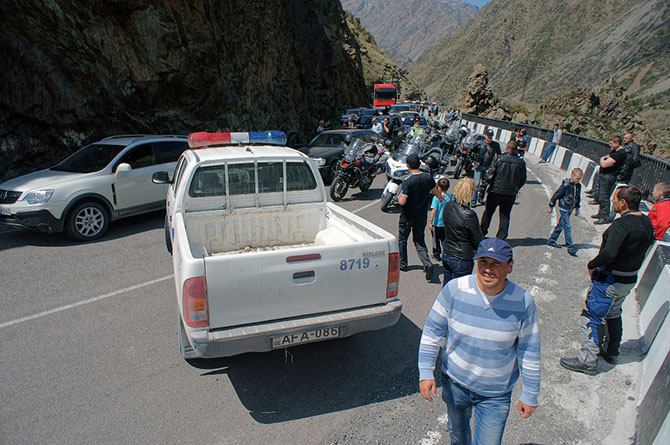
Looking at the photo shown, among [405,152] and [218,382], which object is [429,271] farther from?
[405,152]

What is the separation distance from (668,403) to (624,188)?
2.25 m

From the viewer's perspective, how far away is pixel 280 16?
71.6ft

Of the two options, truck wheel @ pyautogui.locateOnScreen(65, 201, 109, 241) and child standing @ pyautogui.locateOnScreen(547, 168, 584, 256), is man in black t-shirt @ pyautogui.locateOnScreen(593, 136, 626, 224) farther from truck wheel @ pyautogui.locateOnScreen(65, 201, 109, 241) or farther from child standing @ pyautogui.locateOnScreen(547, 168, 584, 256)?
truck wheel @ pyautogui.locateOnScreen(65, 201, 109, 241)

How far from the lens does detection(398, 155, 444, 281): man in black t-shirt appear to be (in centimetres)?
637

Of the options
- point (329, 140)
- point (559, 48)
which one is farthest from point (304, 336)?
point (559, 48)

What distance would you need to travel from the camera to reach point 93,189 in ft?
26.6

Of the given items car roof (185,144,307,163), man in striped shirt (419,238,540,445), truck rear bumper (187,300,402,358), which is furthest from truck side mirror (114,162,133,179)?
man in striped shirt (419,238,540,445)

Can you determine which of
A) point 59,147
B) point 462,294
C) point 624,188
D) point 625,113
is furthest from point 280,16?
point 625,113

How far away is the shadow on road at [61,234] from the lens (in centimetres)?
784

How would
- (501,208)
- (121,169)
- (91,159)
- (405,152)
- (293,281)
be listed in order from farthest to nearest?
(405,152) → (91,159) → (121,169) → (501,208) → (293,281)

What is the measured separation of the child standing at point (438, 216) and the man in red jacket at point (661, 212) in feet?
8.08

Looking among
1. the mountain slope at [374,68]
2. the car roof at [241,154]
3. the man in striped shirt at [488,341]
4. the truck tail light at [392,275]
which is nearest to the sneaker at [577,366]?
the truck tail light at [392,275]

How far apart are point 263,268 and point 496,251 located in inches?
75.1

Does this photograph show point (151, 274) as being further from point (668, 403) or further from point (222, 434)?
point (668, 403)
